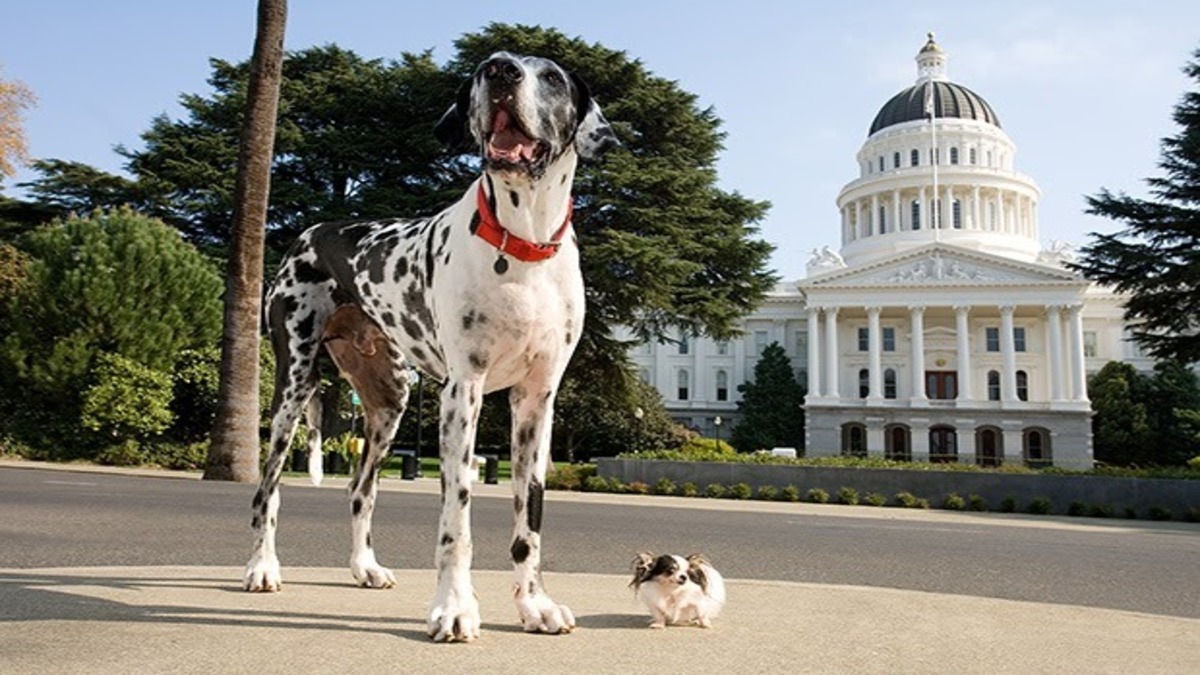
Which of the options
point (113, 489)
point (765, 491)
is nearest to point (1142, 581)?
point (113, 489)

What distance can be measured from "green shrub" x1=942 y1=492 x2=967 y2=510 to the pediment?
5907 cm

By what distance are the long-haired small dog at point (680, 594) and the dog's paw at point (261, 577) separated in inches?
77.3

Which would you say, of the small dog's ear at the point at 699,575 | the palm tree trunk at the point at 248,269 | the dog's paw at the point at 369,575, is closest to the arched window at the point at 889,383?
the palm tree trunk at the point at 248,269

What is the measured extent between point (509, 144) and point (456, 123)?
1.57 ft

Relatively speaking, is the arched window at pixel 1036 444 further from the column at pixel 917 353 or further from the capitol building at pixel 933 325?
the column at pixel 917 353

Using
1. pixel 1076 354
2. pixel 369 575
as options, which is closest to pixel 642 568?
pixel 369 575

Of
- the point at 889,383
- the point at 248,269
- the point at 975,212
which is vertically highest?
the point at 975,212

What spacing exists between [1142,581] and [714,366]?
8797 centimetres

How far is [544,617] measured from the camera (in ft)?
12.5

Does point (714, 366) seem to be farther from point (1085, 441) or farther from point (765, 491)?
point (765, 491)

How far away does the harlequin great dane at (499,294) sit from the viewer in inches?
146

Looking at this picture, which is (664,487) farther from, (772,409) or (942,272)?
(942,272)

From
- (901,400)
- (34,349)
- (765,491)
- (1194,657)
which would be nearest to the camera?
(1194,657)

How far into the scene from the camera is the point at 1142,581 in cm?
814
